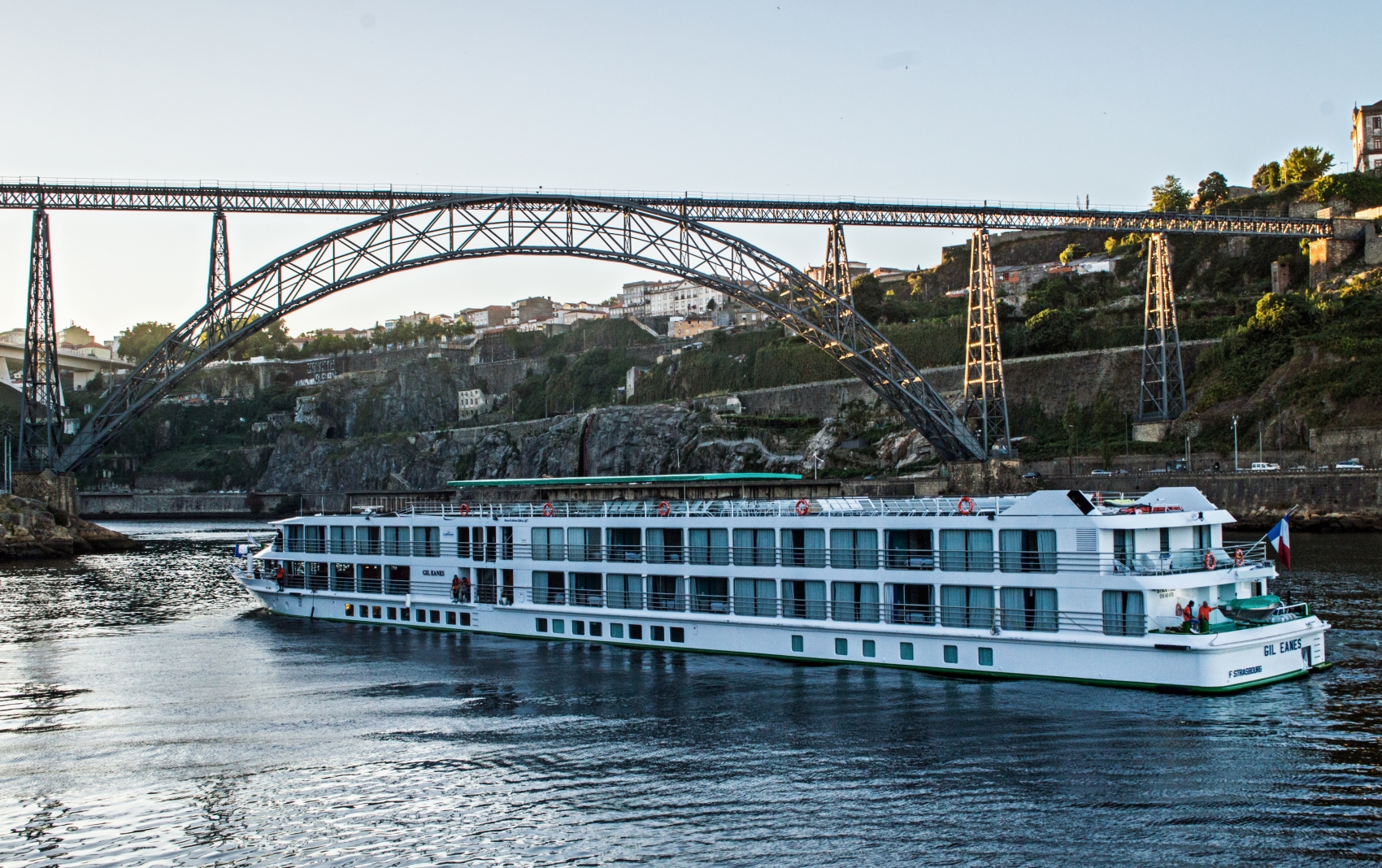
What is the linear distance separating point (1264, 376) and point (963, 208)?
886 inches

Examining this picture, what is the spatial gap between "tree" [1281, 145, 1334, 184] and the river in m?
79.6

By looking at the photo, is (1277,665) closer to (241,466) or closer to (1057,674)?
(1057,674)

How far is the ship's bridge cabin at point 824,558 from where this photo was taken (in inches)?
963

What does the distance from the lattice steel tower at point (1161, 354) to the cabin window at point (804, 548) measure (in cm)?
4893

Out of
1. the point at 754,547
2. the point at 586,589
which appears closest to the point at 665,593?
the point at 586,589

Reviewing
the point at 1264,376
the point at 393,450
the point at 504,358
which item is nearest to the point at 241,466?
the point at 393,450

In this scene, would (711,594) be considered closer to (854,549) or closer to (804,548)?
(804,548)

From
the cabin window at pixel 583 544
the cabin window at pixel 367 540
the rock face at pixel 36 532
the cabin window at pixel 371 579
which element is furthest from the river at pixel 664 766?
the rock face at pixel 36 532

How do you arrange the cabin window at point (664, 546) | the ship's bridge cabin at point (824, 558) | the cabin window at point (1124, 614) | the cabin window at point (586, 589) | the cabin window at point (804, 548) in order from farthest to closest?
1. the cabin window at point (586, 589)
2. the cabin window at point (664, 546)
3. the cabin window at point (804, 548)
4. the ship's bridge cabin at point (824, 558)
5. the cabin window at point (1124, 614)

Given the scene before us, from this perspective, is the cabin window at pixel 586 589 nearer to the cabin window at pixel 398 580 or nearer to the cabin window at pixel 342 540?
the cabin window at pixel 398 580

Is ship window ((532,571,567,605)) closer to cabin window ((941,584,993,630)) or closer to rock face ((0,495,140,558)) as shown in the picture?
cabin window ((941,584,993,630))

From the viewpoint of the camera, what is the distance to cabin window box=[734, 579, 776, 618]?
94.9ft

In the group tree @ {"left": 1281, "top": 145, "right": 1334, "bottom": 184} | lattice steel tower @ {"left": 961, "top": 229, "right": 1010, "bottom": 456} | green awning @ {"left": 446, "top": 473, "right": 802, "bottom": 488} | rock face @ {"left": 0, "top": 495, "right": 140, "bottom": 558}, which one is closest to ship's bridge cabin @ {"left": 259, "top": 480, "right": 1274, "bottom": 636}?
green awning @ {"left": 446, "top": 473, "right": 802, "bottom": 488}

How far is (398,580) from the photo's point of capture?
36.9 m
